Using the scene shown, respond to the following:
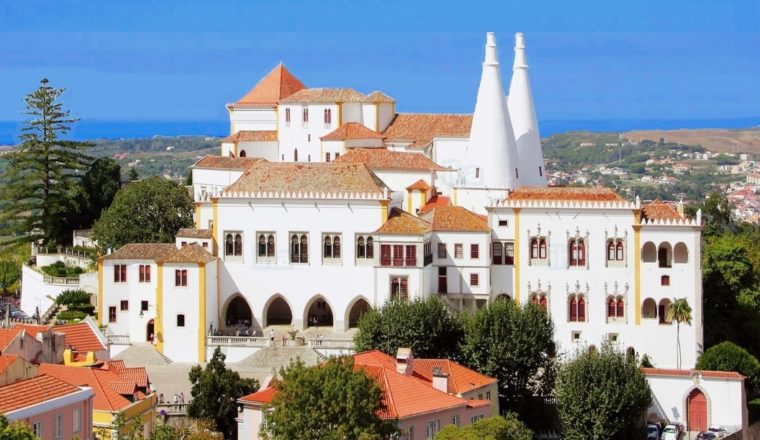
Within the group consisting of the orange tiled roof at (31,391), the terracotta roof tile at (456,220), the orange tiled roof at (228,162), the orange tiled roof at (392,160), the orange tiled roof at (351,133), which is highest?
the orange tiled roof at (351,133)

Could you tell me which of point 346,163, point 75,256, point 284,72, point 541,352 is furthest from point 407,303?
point 284,72

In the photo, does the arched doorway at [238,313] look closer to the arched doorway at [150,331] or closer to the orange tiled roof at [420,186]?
the arched doorway at [150,331]

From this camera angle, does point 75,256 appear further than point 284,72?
No

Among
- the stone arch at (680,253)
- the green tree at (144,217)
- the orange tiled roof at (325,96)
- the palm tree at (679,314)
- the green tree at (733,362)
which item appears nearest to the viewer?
the green tree at (733,362)

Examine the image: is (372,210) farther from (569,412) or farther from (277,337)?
(569,412)

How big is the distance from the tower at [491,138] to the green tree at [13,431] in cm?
3918

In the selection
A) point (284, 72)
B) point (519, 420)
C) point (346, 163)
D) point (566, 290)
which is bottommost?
point (519, 420)

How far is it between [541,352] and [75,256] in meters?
27.6

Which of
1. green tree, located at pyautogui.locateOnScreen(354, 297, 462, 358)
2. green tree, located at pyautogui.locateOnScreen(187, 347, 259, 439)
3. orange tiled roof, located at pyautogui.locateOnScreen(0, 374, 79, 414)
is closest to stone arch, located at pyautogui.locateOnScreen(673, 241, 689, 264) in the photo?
green tree, located at pyautogui.locateOnScreen(354, 297, 462, 358)

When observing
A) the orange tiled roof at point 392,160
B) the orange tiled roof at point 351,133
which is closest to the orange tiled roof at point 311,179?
the orange tiled roof at point 392,160

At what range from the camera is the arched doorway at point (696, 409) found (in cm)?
6556

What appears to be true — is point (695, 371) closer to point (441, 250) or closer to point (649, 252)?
point (649, 252)

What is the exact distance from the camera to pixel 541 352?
67188mm

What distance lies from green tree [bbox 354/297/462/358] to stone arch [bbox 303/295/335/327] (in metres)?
6.14
